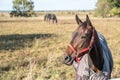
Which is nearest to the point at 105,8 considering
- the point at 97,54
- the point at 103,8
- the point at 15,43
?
the point at 103,8

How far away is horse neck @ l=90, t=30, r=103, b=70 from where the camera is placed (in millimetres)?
5500

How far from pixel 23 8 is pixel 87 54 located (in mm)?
78757

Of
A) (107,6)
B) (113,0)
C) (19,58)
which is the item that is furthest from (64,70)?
(107,6)

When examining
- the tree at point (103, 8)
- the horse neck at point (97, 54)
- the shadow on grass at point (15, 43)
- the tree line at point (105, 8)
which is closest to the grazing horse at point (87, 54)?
the horse neck at point (97, 54)

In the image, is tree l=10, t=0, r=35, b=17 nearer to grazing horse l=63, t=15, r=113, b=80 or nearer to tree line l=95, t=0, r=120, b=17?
tree line l=95, t=0, r=120, b=17

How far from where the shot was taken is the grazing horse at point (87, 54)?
5223 mm

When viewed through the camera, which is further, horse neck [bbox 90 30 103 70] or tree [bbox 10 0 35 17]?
tree [bbox 10 0 35 17]

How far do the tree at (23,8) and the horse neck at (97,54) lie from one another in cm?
7543

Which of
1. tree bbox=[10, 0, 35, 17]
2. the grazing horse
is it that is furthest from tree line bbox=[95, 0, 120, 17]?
the grazing horse

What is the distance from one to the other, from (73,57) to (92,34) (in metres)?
0.50

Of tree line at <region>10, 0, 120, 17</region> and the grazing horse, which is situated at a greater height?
the grazing horse

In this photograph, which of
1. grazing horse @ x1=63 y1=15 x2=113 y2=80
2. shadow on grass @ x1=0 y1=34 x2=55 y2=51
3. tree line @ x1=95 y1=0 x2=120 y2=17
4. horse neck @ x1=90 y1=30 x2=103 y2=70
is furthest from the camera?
tree line @ x1=95 y1=0 x2=120 y2=17

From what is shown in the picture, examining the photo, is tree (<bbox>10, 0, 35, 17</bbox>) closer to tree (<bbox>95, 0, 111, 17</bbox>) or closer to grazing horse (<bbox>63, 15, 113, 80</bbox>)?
tree (<bbox>95, 0, 111, 17</bbox>)

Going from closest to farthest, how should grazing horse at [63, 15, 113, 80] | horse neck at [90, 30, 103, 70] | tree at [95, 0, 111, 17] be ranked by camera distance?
grazing horse at [63, 15, 113, 80] → horse neck at [90, 30, 103, 70] → tree at [95, 0, 111, 17]
